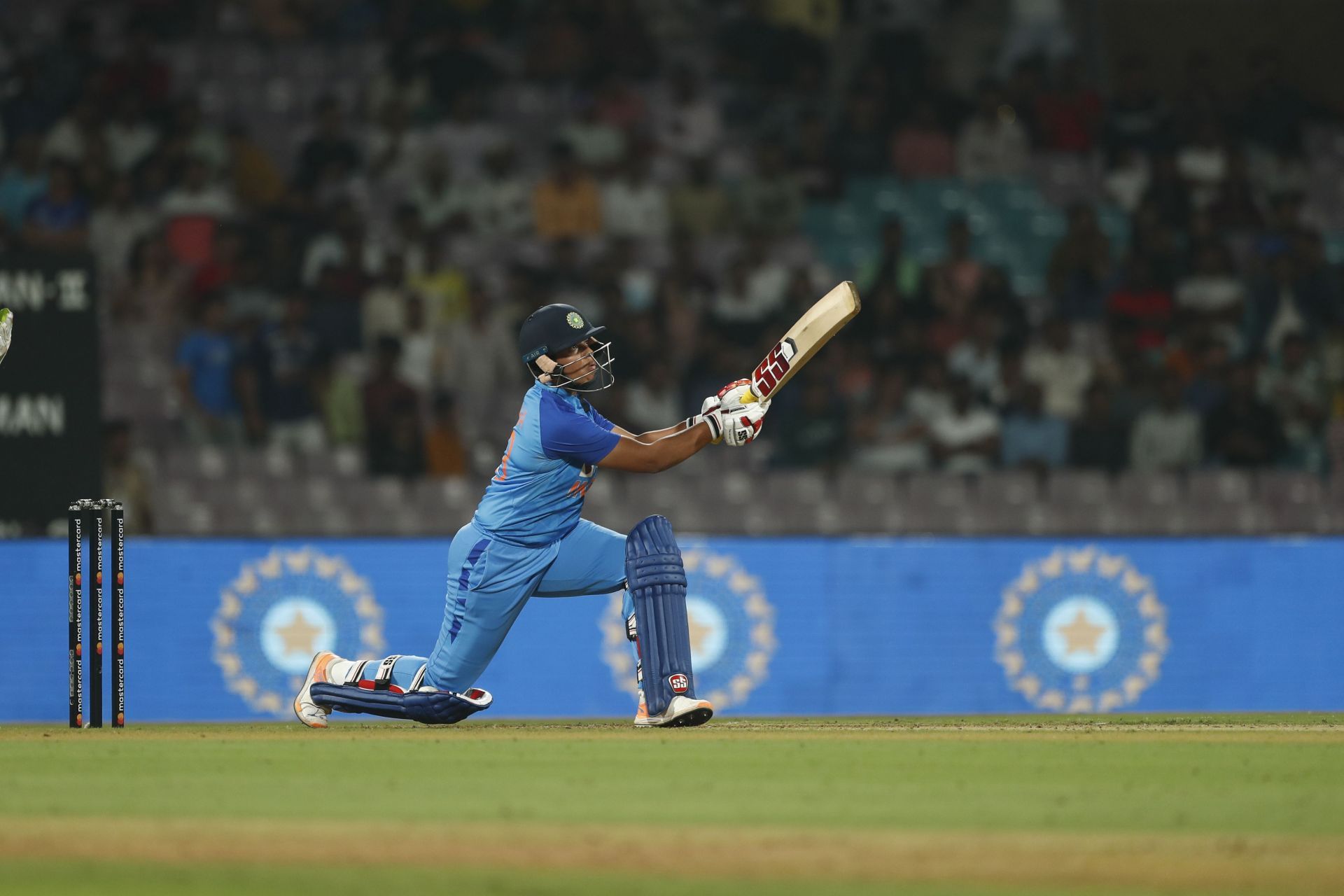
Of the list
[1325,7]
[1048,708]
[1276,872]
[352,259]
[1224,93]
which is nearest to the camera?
[1276,872]

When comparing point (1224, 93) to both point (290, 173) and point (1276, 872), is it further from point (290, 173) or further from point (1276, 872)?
point (1276, 872)

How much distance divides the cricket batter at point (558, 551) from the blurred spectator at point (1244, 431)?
6.95 m

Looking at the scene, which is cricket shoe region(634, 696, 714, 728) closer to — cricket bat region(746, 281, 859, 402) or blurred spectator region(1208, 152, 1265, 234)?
cricket bat region(746, 281, 859, 402)

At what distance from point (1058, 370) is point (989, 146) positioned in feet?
8.75

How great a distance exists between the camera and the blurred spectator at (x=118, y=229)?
15.0 m

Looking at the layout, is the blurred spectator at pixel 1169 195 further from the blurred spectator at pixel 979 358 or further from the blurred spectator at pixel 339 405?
the blurred spectator at pixel 339 405

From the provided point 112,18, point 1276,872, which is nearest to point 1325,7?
point 112,18

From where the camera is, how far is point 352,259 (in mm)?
15109

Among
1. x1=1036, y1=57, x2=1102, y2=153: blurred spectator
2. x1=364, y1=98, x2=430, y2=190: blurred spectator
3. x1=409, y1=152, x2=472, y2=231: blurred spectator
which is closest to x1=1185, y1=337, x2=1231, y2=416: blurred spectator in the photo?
x1=1036, y1=57, x2=1102, y2=153: blurred spectator

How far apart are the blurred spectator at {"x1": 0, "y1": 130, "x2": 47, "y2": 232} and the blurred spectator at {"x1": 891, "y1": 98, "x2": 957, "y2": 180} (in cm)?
693

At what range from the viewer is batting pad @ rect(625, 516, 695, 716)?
8.34m

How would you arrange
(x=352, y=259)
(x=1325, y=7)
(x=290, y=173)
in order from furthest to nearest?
(x=1325, y=7), (x=290, y=173), (x=352, y=259)

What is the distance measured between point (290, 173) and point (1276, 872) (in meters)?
12.8

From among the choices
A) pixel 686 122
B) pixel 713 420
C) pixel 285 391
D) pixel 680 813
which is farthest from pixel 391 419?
pixel 680 813
